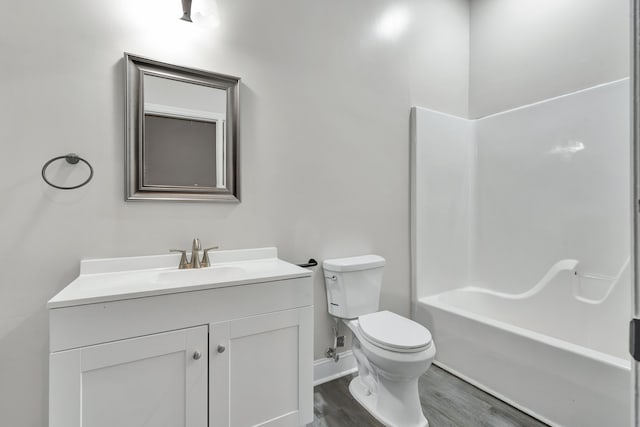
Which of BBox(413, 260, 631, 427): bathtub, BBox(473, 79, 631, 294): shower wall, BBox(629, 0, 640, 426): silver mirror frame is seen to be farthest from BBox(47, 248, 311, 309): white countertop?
BBox(473, 79, 631, 294): shower wall

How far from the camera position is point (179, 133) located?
5.45ft

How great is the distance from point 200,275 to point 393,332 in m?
1.03

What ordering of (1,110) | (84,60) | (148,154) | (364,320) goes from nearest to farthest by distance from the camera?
(1,110) → (84,60) → (148,154) → (364,320)

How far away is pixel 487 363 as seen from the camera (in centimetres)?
196

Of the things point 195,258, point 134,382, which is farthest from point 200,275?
point 134,382

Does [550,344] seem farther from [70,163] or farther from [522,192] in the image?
[70,163]

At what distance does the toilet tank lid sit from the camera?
1.97m

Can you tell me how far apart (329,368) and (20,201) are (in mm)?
1856

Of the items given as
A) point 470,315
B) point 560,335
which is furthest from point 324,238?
point 560,335

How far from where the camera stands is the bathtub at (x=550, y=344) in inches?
60.6

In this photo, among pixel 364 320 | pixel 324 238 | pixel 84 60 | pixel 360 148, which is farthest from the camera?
pixel 360 148

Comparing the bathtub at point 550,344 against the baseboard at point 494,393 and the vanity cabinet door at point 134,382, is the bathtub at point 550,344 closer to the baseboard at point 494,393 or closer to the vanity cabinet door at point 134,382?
the baseboard at point 494,393

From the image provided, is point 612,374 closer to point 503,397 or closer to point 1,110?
point 503,397

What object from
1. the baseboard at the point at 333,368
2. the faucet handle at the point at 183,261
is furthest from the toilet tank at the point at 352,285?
the faucet handle at the point at 183,261
